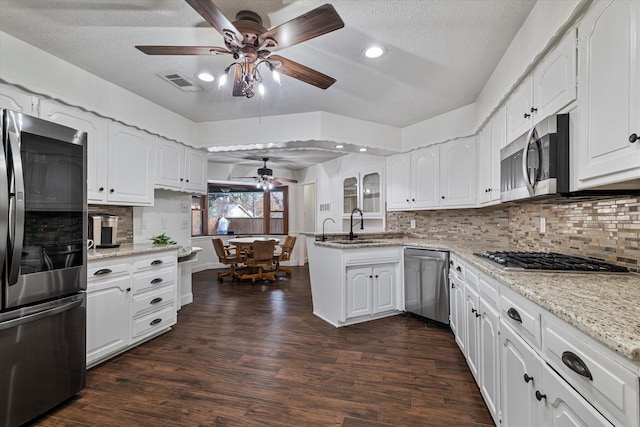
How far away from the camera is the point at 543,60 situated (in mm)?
1782

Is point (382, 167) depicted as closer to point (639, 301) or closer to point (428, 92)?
point (428, 92)

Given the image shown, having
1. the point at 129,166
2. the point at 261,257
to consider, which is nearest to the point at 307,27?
the point at 129,166

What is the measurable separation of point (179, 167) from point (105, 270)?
1.79 metres

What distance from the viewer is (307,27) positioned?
1620mm

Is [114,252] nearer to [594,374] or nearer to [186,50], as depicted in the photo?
[186,50]

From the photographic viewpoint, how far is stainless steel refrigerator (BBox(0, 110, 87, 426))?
5.33 ft

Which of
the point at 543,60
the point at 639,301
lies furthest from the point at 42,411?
the point at 543,60

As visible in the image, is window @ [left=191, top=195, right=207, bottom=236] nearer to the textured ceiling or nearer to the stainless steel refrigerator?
the textured ceiling

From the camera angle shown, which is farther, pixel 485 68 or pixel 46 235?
pixel 485 68

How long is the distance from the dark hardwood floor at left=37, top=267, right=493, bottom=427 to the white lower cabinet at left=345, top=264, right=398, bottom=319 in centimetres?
16

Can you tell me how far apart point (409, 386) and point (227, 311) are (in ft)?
8.15

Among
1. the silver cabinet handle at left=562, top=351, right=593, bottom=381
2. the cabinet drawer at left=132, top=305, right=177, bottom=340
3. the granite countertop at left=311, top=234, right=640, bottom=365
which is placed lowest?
the cabinet drawer at left=132, top=305, right=177, bottom=340

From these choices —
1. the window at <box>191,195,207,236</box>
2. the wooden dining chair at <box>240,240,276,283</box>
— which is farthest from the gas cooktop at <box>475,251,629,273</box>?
the window at <box>191,195,207,236</box>

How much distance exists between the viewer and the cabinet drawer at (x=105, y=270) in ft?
7.43
